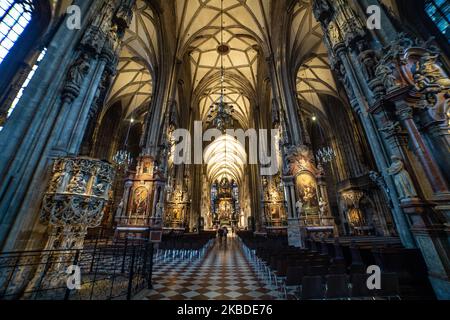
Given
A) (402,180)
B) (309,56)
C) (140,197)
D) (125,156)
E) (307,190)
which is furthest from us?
(309,56)

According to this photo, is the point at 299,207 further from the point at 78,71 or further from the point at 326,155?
the point at 78,71

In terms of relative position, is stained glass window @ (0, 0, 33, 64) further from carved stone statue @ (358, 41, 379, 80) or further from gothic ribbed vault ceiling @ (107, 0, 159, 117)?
carved stone statue @ (358, 41, 379, 80)

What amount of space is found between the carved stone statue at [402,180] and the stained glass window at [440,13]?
6956 millimetres

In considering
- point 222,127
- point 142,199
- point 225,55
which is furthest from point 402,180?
point 225,55

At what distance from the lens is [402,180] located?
3.89 metres

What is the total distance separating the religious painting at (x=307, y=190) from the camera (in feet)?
34.8

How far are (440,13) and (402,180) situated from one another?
828 cm

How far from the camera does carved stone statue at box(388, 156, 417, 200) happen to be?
3.77 meters

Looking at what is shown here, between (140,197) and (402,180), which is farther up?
(140,197)

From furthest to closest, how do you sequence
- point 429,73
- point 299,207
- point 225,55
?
1. point 225,55
2. point 299,207
3. point 429,73

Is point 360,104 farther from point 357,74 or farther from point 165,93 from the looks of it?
point 165,93

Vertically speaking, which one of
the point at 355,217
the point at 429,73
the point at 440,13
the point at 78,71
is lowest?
the point at 355,217

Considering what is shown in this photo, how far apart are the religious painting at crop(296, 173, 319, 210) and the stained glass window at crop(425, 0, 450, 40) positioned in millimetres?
8035

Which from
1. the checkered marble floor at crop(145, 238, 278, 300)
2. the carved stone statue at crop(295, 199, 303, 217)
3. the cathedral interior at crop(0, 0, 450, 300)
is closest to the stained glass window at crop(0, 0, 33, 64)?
the cathedral interior at crop(0, 0, 450, 300)
